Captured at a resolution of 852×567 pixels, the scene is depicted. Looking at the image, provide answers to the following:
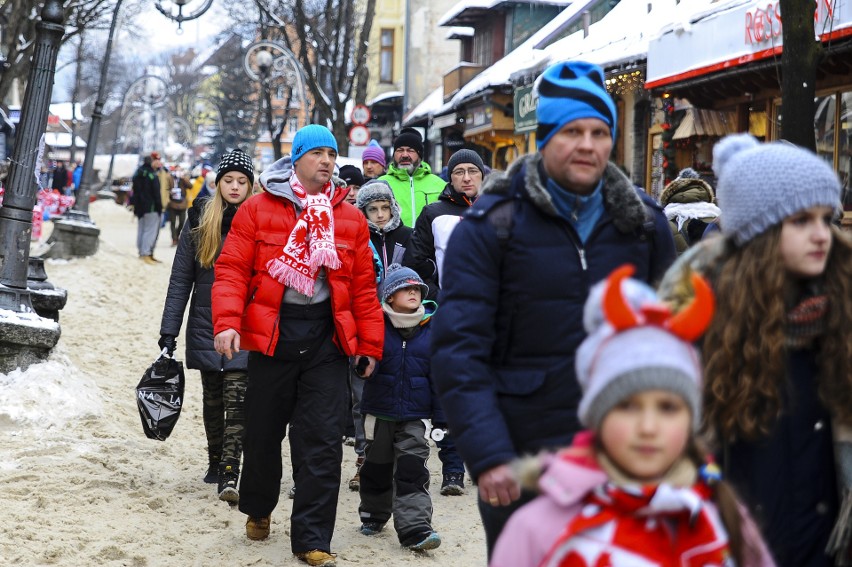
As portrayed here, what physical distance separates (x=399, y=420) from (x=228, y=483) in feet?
3.97

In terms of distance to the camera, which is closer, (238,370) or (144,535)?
(144,535)

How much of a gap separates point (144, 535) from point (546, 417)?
363 cm

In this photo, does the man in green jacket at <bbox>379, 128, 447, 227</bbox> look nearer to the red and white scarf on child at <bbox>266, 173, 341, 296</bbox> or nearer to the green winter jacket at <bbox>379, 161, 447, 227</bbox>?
the green winter jacket at <bbox>379, 161, 447, 227</bbox>

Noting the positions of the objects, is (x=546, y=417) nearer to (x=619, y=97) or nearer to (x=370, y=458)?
(x=370, y=458)

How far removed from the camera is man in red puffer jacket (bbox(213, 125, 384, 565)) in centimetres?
614

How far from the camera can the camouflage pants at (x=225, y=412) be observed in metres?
7.42

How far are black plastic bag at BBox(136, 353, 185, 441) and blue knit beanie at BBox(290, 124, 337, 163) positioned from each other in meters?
1.84

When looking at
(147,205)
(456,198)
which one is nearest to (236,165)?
(456,198)

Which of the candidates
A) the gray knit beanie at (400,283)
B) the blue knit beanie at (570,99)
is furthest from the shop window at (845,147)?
the blue knit beanie at (570,99)

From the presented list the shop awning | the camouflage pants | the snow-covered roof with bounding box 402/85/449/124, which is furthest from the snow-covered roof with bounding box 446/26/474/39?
the camouflage pants

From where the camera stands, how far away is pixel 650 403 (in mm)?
2533

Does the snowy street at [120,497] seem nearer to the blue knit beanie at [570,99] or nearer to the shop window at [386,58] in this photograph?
the blue knit beanie at [570,99]

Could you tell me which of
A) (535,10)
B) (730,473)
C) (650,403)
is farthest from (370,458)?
(535,10)

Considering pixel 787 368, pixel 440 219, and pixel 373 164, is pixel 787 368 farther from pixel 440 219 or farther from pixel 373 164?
pixel 373 164
